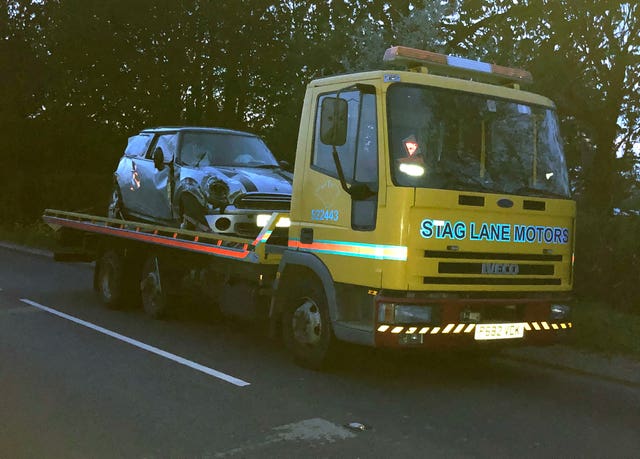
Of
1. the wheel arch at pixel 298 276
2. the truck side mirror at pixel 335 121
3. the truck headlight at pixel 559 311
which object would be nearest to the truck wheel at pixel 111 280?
the wheel arch at pixel 298 276

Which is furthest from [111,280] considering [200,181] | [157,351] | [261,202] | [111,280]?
[157,351]

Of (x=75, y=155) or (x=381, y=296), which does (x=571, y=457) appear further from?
(x=75, y=155)

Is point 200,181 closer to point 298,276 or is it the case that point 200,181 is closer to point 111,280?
point 111,280

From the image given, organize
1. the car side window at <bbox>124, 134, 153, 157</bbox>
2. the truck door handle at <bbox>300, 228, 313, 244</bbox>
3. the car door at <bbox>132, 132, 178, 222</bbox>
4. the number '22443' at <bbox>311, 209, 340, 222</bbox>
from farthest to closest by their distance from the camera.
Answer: the car side window at <bbox>124, 134, 153, 157</bbox> → the car door at <bbox>132, 132, 178, 222</bbox> → the truck door handle at <bbox>300, 228, 313, 244</bbox> → the number '22443' at <bbox>311, 209, 340, 222</bbox>

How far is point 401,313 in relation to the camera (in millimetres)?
6492

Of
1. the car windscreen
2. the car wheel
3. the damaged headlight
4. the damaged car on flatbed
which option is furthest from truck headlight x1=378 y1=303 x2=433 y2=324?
the car wheel

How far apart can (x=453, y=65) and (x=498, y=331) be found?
2442 mm

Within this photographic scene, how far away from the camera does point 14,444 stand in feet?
16.9

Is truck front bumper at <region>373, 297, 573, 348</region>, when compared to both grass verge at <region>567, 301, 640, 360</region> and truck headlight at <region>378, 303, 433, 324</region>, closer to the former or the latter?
truck headlight at <region>378, 303, 433, 324</region>

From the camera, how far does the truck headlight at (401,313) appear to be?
6.49 metres

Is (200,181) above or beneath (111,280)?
above

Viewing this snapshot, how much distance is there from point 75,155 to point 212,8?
7230 mm

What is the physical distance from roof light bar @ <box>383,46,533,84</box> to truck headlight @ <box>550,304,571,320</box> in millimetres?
2207

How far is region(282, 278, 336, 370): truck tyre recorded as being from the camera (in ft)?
23.7
